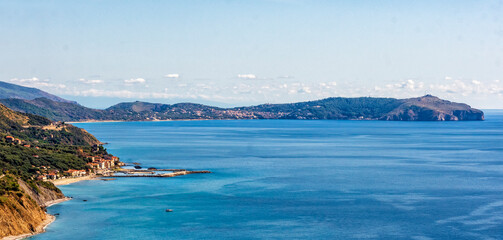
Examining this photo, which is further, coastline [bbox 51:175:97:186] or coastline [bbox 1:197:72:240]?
coastline [bbox 51:175:97:186]

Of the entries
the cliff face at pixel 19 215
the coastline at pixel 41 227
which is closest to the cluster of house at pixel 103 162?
the coastline at pixel 41 227

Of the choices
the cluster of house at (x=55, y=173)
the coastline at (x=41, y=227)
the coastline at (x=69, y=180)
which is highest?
the cluster of house at (x=55, y=173)

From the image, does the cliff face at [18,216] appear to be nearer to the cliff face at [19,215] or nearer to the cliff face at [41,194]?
the cliff face at [19,215]

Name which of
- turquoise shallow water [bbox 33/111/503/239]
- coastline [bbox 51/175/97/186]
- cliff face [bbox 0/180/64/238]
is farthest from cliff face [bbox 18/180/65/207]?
coastline [bbox 51/175/97/186]

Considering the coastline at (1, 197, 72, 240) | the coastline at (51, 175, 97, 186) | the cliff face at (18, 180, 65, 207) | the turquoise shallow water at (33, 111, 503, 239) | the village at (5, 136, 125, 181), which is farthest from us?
the village at (5, 136, 125, 181)

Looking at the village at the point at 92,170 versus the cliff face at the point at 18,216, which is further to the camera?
the village at the point at 92,170

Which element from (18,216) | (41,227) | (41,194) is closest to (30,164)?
(41,194)

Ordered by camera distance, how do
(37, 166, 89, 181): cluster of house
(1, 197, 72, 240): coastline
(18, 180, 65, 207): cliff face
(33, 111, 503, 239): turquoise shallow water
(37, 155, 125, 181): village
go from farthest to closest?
(37, 155, 125, 181): village
(37, 166, 89, 181): cluster of house
(18, 180, 65, 207): cliff face
(33, 111, 503, 239): turquoise shallow water
(1, 197, 72, 240): coastline

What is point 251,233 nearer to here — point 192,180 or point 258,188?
point 258,188

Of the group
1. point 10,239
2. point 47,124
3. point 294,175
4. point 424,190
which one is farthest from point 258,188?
point 47,124

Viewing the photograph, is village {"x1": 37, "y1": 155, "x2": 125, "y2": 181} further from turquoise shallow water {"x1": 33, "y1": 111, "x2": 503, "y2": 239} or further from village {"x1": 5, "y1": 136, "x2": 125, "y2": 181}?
turquoise shallow water {"x1": 33, "y1": 111, "x2": 503, "y2": 239}

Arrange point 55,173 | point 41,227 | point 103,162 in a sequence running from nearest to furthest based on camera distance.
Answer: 1. point 41,227
2. point 55,173
3. point 103,162

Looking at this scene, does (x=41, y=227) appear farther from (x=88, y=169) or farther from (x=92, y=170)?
(x=92, y=170)
